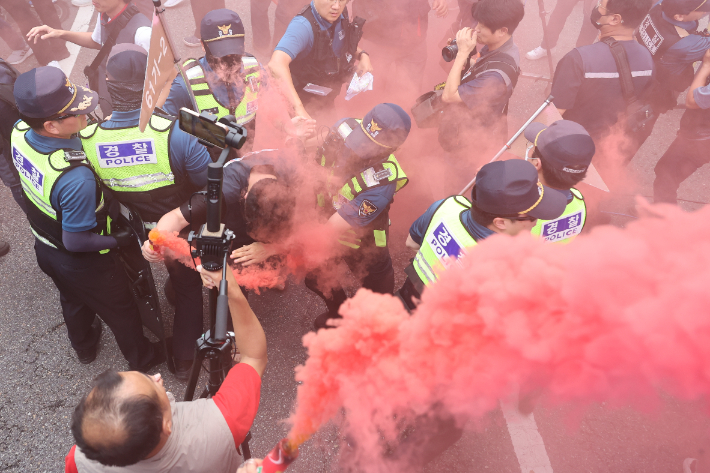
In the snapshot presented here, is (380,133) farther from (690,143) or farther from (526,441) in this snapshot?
(690,143)

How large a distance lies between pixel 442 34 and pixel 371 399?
23.3 ft

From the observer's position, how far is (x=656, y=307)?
1.22 meters

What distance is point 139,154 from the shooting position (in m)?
2.53

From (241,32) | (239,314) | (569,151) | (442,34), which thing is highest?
(241,32)

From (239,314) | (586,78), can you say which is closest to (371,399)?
(239,314)

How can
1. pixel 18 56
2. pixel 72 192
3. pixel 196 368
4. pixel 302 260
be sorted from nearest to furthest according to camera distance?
pixel 196 368
pixel 72 192
pixel 302 260
pixel 18 56

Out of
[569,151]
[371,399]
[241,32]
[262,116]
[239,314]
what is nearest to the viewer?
[239,314]

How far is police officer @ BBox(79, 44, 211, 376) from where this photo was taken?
8.29 ft

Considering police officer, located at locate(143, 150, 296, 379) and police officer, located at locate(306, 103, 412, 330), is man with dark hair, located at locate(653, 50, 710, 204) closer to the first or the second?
police officer, located at locate(306, 103, 412, 330)

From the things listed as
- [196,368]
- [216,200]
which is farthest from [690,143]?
[196,368]

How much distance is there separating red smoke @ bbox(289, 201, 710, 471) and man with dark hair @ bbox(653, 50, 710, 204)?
10.7 ft

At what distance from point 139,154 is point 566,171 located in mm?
2650

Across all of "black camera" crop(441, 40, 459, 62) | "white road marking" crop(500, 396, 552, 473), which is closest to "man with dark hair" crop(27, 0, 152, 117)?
"black camera" crop(441, 40, 459, 62)

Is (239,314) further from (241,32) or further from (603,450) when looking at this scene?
(603,450)
